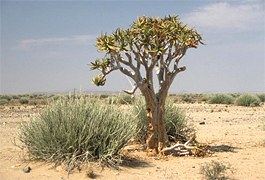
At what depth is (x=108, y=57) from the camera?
9.24m

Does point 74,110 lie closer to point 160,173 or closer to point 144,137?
point 160,173

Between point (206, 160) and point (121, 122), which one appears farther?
point (206, 160)

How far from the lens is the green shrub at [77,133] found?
737cm

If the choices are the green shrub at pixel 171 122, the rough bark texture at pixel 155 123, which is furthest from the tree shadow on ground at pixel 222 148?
the rough bark texture at pixel 155 123

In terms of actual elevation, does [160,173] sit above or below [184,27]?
below

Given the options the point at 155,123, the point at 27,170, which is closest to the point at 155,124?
the point at 155,123

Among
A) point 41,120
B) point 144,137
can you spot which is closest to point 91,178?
point 41,120

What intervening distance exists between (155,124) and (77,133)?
2.61 m

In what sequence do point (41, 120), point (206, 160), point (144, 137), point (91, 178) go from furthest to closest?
1. point (144, 137)
2. point (206, 160)
3. point (41, 120)
4. point (91, 178)

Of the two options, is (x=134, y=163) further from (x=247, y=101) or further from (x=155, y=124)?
(x=247, y=101)

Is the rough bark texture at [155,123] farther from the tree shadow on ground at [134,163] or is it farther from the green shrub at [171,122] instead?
the green shrub at [171,122]

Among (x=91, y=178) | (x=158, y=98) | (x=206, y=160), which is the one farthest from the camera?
(x=158, y=98)

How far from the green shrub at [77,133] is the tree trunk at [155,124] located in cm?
122

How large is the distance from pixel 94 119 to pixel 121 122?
731mm
